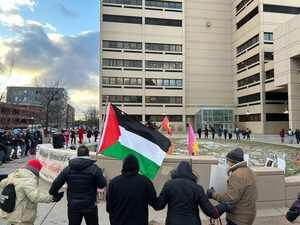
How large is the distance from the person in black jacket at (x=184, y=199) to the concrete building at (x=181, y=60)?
45.8 metres

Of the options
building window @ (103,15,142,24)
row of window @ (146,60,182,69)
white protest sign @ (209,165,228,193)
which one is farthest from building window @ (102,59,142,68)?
white protest sign @ (209,165,228,193)

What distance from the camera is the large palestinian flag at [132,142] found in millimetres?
4360

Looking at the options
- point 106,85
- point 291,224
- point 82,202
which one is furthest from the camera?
point 106,85

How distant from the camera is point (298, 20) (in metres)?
31.4

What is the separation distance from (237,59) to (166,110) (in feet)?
69.1

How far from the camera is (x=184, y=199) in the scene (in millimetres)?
2676

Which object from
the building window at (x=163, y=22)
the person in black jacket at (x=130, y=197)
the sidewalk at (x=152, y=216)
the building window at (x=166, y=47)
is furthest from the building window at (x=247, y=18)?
the person in black jacket at (x=130, y=197)

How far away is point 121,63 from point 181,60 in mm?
14366

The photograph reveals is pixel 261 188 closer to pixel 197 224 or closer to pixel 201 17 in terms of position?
pixel 197 224

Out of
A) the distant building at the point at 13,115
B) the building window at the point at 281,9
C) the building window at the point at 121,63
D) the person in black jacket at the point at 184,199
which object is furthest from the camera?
the building window at the point at 121,63

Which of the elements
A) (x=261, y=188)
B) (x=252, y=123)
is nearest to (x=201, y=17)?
(x=252, y=123)

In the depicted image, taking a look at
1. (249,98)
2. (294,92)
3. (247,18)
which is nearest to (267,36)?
(247,18)

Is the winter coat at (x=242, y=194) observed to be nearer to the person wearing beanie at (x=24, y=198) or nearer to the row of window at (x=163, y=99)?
the person wearing beanie at (x=24, y=198)

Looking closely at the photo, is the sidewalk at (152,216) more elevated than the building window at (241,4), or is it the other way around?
the building window at (241,4)
